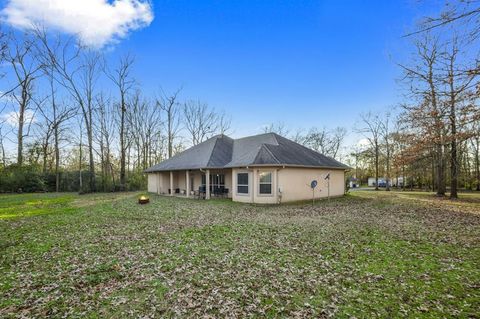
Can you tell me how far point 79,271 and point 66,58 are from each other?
2834cm

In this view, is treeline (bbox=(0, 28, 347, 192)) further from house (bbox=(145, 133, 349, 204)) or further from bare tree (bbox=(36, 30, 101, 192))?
house (bbox=(145, 133, 349, 204))

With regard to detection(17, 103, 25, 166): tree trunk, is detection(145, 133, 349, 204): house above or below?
below

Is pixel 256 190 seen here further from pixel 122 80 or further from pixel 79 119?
pixel 79 119

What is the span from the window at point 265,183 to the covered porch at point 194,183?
445 cm

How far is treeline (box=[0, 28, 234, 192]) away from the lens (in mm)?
24719

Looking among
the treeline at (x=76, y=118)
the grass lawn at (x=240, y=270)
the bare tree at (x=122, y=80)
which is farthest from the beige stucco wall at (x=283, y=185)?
the treeline at (x=76, y=118)

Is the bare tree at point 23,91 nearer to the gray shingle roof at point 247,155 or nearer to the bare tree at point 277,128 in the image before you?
the gray shingle roof at point 247,155

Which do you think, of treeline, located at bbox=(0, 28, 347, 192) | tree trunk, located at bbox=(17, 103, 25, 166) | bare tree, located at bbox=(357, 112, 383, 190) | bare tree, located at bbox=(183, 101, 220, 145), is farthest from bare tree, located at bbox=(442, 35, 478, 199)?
tree trunk, located at bbox=(17, 103, 25, 166)

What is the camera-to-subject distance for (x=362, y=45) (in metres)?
14.0

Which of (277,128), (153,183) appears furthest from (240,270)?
(277,128)

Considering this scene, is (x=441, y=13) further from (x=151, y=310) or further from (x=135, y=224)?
(x=135, y=224)

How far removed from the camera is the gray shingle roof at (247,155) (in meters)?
16.9

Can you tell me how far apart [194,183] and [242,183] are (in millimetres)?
7287

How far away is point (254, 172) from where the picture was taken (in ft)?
54.0
